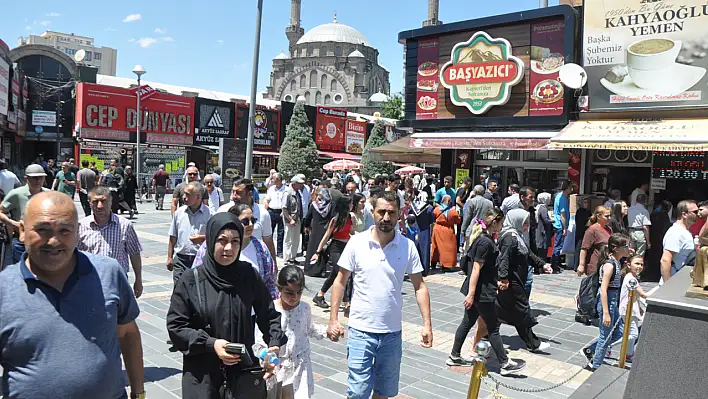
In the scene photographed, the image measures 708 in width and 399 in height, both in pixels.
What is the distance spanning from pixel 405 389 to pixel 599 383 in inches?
64.5

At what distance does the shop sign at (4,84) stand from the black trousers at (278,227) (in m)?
18.6

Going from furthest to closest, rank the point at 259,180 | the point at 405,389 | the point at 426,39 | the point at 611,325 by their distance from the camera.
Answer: the point at 259,180
the point at 426,39
the point at 611,325
the point at 405,389

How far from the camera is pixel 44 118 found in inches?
1313

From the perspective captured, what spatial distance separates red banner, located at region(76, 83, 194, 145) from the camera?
30.4 metres

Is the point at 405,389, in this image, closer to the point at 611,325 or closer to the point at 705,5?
the point at 611,325

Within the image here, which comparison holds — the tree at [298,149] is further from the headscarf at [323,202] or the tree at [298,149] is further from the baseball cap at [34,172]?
the baseball cap at [34,172]

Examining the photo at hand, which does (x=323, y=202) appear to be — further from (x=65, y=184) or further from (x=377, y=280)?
(x=65, y=184)

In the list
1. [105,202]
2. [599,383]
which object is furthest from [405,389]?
[105,202]

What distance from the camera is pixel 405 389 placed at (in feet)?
16.5

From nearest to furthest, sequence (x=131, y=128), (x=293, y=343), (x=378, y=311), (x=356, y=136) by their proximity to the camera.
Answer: (x=293, y=343)
(x=378, y=311)
(x=131, y=128)
(x=356, y=136)

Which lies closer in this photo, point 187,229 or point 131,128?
point 187,229

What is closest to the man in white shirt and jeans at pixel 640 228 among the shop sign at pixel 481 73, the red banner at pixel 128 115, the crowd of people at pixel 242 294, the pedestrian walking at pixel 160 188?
the crowd of people at pixel 242 294

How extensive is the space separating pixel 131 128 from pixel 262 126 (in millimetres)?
10025

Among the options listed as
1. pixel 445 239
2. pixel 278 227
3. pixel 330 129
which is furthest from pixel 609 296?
pixel 330 129
